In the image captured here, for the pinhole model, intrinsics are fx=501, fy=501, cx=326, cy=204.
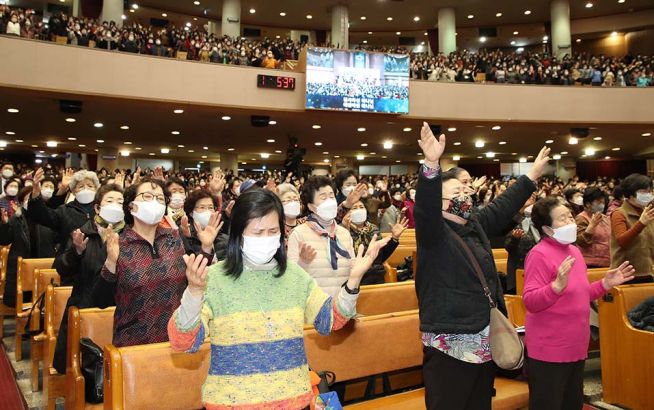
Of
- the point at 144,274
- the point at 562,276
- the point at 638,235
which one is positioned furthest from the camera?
the point at 638,235

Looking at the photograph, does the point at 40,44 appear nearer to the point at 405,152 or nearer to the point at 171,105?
the point at 171,105

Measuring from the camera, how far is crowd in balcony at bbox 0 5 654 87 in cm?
1297

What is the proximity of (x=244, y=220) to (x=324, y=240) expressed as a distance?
1576mm

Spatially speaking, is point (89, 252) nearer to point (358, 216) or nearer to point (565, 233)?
point (358, 216)

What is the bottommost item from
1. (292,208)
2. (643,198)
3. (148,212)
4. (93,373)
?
(93,373)

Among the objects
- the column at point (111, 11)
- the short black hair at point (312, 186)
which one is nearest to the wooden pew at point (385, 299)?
the short black hair at point (312, 186)

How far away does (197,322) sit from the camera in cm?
162

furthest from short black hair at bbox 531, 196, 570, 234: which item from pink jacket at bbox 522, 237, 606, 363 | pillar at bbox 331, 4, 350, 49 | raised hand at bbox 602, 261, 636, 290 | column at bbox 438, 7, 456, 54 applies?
column at bbox 438, 7, 456, 54

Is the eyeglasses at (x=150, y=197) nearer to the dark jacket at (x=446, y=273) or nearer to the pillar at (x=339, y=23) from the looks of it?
the dark jacket at (x=446, y=273)

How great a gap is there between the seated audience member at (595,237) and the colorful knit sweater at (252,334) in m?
4.19

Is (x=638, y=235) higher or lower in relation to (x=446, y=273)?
higher

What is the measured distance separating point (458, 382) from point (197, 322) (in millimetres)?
1259

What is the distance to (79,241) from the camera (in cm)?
310

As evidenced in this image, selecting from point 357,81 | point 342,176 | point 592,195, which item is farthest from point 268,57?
point 592,195
